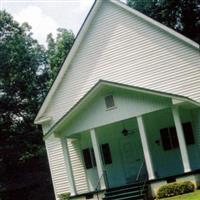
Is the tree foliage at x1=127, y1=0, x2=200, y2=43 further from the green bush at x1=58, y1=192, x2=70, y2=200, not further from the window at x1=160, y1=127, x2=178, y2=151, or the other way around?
the green bush at x1=58, y1=192, x2=70, y2=200

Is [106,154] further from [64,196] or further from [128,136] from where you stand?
[64,196]

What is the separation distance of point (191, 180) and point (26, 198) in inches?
904

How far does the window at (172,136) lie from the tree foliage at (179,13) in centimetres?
1790

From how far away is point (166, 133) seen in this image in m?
21.0

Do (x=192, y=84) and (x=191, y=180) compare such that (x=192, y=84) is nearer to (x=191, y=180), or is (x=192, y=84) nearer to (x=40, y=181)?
(x=191, y=180)

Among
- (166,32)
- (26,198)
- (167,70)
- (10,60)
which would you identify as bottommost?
(26,198)

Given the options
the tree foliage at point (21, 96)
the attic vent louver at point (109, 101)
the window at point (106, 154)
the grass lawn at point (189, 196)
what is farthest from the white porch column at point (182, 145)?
the tree foliage at point (21, 96)

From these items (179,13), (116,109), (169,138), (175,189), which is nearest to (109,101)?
(116,109)

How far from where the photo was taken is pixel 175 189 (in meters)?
17.1

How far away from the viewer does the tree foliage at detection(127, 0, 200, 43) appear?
3725 cm

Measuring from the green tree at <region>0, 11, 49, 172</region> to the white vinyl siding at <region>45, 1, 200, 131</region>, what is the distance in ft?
55.4

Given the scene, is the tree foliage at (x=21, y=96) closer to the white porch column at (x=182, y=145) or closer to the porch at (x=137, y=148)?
the porch at (x=137, y=148)

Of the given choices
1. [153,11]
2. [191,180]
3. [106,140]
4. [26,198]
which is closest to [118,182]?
[106,140]

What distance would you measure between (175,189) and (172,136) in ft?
14.0
